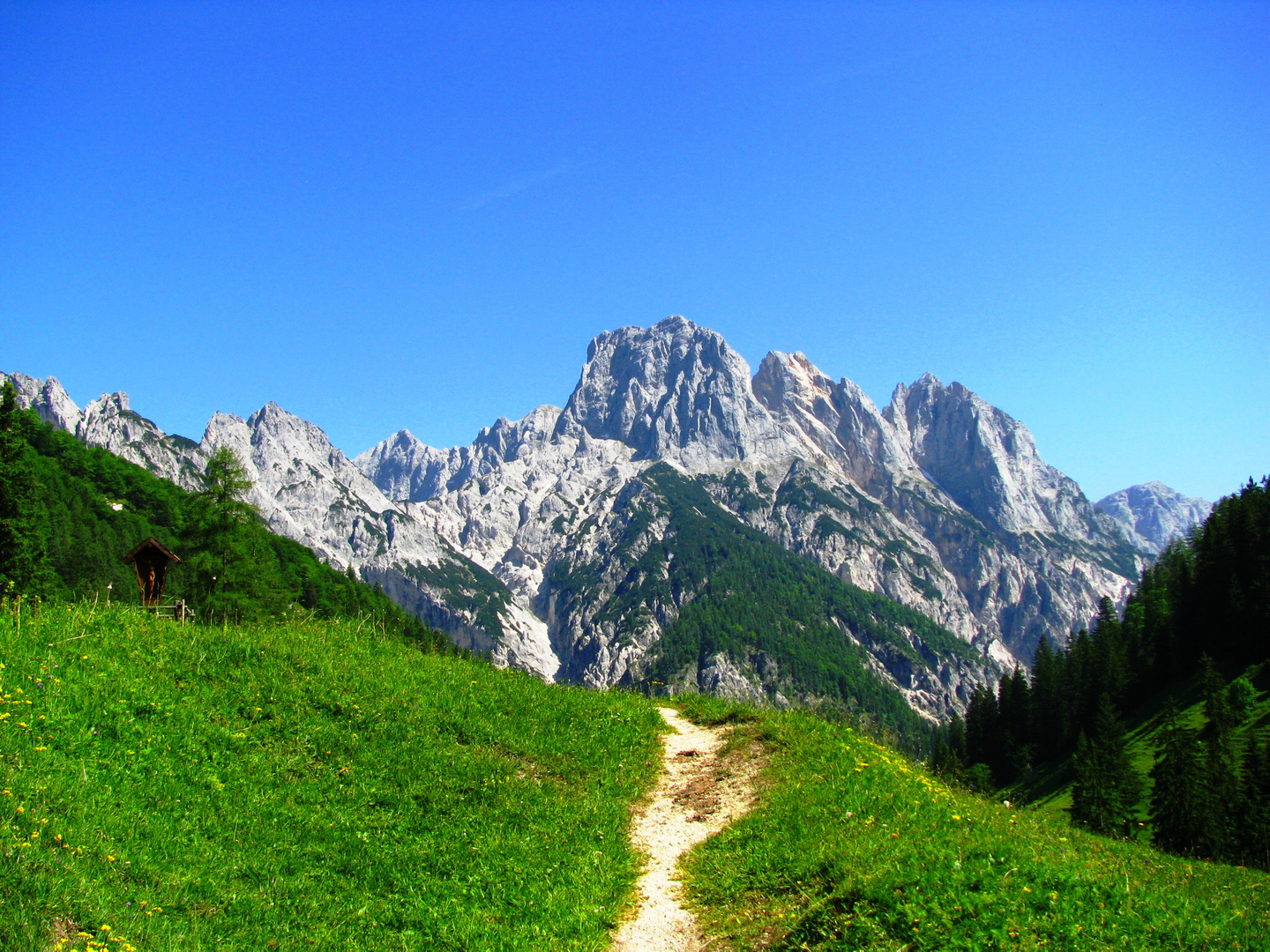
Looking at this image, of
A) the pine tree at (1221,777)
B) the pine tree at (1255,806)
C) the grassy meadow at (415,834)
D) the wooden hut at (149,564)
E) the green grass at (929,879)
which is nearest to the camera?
the green grass at (929,879)

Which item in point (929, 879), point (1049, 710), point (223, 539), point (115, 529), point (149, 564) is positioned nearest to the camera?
point (929, 879)

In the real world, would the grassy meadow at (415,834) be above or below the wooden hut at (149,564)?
below

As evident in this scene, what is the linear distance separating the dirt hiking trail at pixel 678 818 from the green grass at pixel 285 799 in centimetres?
46

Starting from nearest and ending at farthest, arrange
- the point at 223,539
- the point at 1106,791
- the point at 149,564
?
the point at 149,564, the point at 223,539, the point at 1106,791

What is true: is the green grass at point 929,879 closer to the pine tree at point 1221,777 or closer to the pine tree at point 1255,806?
the pine tree at point 1221,777

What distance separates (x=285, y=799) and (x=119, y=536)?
375ft

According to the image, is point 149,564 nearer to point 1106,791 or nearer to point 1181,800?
point 1181,800

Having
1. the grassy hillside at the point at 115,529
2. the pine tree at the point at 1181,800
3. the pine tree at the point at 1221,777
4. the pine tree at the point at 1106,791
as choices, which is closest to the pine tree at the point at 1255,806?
the pine tree at the point at 1221,777

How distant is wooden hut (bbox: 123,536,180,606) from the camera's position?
77.9 ft

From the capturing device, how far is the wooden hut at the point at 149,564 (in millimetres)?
23750

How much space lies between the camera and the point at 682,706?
79.5 feet

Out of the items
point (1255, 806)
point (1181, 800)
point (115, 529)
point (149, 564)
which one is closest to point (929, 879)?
point (149, 564)

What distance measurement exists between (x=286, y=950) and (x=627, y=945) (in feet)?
14.7

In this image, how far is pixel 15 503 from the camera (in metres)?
38.6
